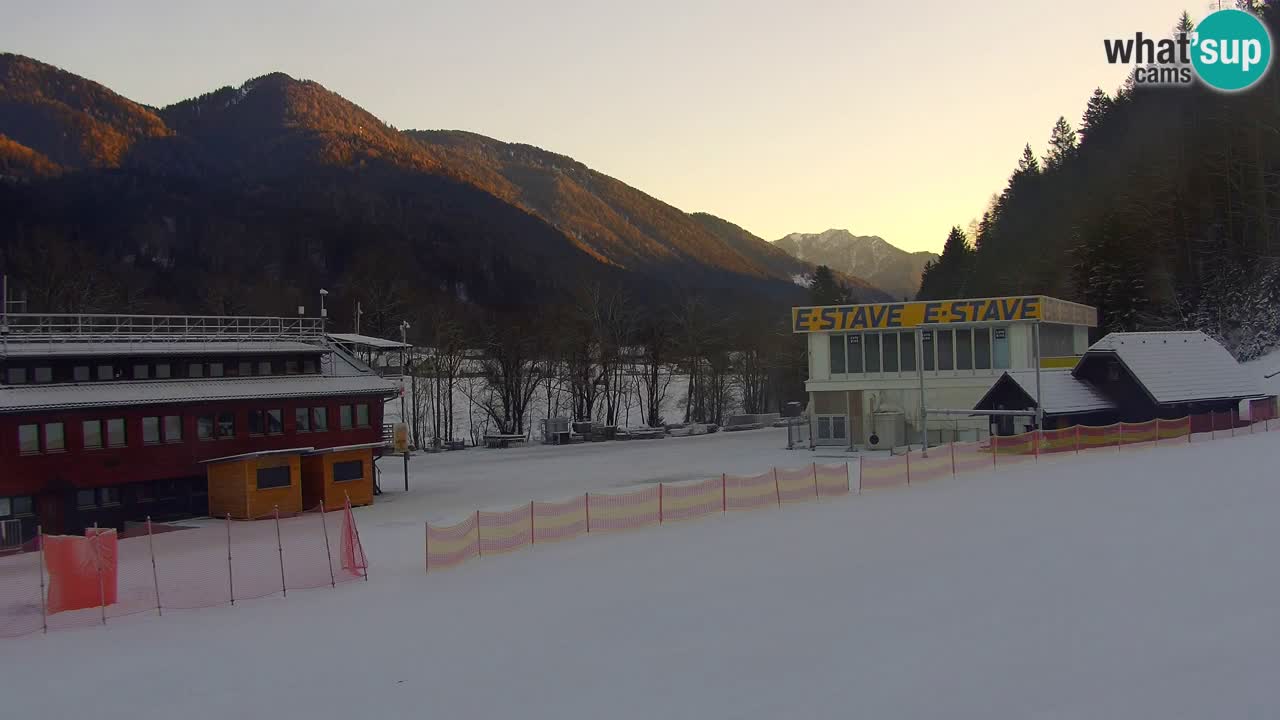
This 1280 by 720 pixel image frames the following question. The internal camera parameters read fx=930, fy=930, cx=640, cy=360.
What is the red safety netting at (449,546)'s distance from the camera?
22.7 meters

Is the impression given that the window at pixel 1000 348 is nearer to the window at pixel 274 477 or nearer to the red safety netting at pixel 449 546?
the red safety netting at pixel 449 546

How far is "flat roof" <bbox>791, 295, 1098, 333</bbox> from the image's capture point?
50594 millimetres

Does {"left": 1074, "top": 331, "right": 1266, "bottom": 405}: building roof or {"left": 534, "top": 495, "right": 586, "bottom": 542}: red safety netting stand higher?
{"left": 1074, "top": 331, "right": 1266, "bottom": 405}: building roof

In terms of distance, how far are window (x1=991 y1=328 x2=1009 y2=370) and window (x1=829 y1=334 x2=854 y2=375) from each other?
811 cm

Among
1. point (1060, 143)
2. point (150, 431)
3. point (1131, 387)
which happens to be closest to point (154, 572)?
point (150, 431)

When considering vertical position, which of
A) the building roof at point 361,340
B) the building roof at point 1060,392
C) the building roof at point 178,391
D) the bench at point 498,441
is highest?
the building roof at point 361,340

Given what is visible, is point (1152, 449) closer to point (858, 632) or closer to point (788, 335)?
point (858, 632)

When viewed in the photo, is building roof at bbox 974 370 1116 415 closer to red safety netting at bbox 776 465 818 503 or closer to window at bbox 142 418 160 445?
red safety netting at bbox 776 465 818 503

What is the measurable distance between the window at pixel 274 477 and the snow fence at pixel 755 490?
26.9ft

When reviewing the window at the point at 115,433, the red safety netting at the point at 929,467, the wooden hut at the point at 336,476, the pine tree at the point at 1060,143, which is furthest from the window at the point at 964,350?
the pine tree at the point at 1060,143

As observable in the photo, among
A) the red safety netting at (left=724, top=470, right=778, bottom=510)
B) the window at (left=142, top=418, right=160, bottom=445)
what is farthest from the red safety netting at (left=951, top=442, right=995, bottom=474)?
the window at (left=142, top=418, right=160, bottom=445)

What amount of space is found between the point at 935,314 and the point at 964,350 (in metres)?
2.70

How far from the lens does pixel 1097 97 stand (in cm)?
12250

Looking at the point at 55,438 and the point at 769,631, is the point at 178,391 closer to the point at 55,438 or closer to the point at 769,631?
the point at 55,438
